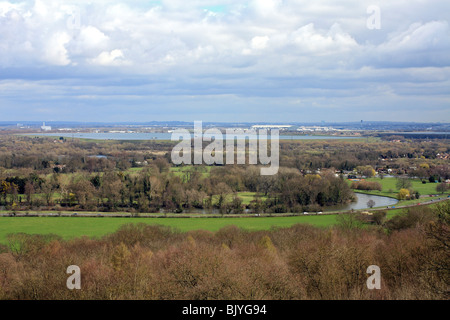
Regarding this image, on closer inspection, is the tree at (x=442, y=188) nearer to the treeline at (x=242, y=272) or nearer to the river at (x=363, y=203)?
the river at (x=363, y=203)

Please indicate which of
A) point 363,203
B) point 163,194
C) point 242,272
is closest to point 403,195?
point 363,203

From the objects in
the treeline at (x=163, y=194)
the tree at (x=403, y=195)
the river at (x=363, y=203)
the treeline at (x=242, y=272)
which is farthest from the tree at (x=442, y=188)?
the treeline at (x=242, y=272)

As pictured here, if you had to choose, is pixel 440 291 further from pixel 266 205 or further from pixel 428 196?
pixel 428 196

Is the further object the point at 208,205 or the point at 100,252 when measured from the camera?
the point at 208,205

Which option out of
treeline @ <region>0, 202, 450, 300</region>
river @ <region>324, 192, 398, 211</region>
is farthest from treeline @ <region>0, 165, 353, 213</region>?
treeline @ <region>0, 202, 450, 300</region>

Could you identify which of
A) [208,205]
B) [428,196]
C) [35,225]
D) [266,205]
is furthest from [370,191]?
[35,225]

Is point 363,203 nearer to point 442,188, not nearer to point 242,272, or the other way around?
point 442,188
